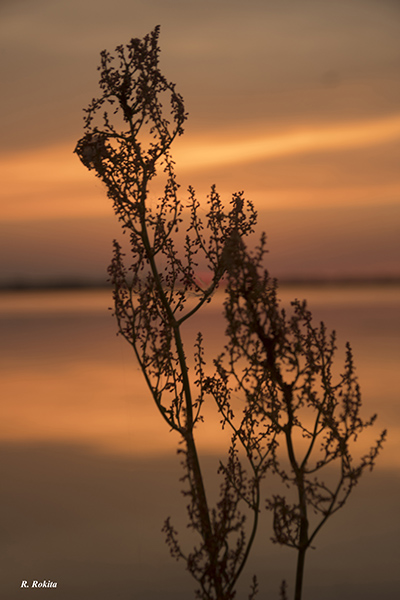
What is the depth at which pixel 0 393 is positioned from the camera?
552 inches

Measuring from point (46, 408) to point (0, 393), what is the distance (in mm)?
1640

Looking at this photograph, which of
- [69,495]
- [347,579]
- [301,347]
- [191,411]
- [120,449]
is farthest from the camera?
[120,449]

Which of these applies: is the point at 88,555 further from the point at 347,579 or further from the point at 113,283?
the point at 113,283

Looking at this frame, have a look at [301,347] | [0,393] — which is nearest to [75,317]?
[0,393]

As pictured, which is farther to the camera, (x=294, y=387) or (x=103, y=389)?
(x=103, y=389)
